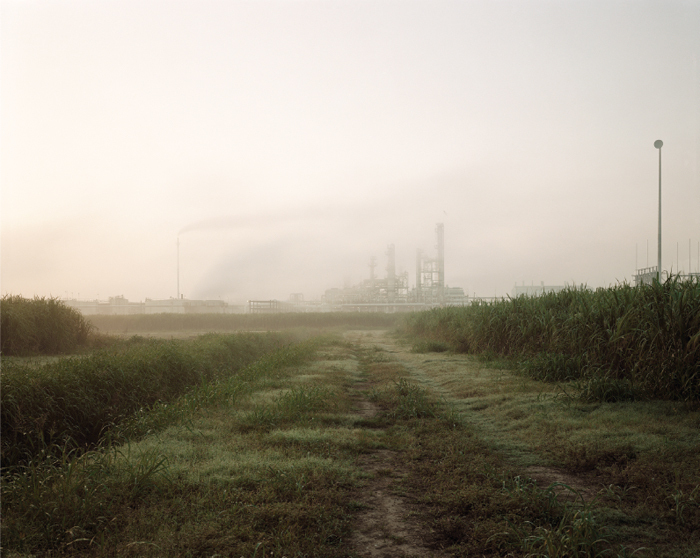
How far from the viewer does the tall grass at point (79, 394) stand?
20.8 ft

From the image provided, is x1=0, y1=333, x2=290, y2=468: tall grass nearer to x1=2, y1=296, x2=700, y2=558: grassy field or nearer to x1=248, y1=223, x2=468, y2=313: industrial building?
x1=2, y1=296, x2=700, y2=558: grassy field

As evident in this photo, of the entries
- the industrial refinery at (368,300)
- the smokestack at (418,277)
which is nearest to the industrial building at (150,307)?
the industrial refinery at (368,300)

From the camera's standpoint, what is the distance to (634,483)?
174 inches

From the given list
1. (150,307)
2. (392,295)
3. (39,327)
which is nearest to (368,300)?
(392,295)

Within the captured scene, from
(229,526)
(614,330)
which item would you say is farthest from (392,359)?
(229,526)

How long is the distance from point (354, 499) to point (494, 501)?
4.13 ft

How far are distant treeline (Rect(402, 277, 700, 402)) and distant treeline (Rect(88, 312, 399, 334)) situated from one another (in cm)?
2526

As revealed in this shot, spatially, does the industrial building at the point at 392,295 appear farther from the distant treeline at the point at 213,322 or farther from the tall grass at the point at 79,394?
the tall grass at the point at 79,394

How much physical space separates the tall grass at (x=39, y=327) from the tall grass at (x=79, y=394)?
349cm

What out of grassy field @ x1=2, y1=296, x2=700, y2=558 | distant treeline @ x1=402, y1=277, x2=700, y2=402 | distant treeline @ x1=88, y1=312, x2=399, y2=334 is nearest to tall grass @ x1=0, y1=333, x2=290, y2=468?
grassy field @ x1=2, y1=296, x2=700, y2=558

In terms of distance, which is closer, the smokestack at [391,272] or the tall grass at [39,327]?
the tall grass at [39,327]

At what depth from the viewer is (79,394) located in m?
7.41

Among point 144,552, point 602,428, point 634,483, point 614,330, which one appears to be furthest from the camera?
point 614,330

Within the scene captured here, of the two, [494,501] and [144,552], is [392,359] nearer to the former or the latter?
[494,501]
